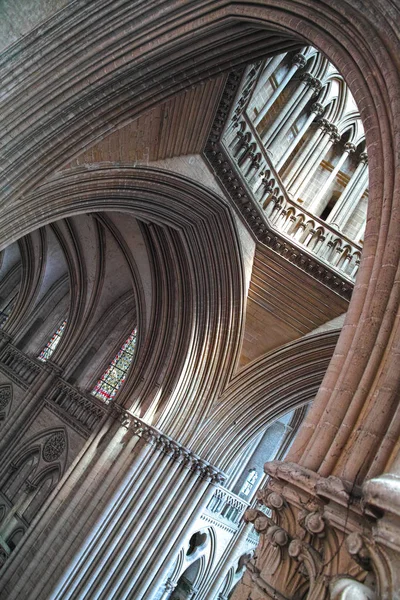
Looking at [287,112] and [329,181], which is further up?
[287,112]

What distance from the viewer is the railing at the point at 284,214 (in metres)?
8.30

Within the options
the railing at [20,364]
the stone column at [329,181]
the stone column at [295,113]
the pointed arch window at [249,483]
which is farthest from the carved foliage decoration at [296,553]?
the railing at [20,364]

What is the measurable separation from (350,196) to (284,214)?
168 cm

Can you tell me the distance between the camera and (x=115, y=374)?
13.3 meters

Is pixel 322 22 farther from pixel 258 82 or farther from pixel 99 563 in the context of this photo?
pixel 99 563

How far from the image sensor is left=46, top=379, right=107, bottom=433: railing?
12.1m

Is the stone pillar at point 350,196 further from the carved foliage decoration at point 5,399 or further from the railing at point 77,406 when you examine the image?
the carved foliage decoration at point 5,399

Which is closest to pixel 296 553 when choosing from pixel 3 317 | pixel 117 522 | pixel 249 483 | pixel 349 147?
pixel 117 522

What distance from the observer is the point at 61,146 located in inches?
251

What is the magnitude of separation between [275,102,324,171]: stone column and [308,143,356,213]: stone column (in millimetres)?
861

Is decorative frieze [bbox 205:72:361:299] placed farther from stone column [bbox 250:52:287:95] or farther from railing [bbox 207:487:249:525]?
railing [bbox 207:487:249:525]

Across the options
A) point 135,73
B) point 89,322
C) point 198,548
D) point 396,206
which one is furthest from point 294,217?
point 198,548

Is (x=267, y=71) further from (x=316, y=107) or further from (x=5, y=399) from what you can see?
(x=5, y=399)

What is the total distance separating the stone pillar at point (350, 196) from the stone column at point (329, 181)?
286 millimetres
